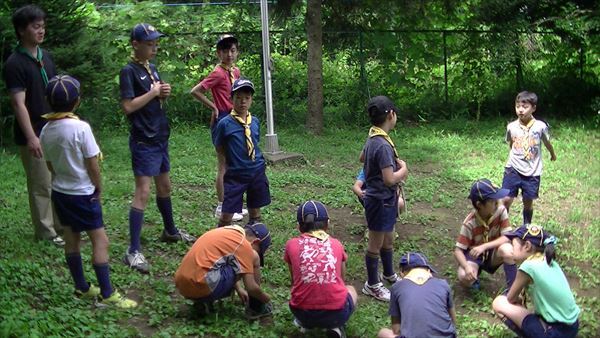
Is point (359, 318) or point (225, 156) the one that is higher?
point (225, 156)

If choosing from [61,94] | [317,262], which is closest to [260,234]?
[317,262]

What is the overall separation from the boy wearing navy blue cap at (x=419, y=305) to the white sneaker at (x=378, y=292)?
103 centimetres

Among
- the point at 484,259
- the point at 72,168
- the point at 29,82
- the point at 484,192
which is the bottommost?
the point at 484,259

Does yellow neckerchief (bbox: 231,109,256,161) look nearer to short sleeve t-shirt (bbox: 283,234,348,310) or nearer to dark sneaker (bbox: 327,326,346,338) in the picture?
short sleeve t-shirt (bbox: 283,234,348,310)

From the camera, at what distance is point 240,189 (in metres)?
5.43

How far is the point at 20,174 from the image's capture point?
8.34 m

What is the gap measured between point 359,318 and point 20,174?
5.34 metres

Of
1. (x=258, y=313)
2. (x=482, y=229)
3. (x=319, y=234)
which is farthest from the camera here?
(x=482, y=229)

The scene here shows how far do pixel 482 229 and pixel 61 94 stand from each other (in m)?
3.24

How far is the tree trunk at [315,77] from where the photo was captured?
11773mm

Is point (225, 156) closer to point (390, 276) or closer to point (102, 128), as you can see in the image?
point (390, 276)

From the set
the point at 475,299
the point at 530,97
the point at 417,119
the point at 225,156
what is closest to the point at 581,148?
the point at 417,119

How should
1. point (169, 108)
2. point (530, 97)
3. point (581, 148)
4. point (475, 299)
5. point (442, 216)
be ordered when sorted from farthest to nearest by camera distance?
point (169, 108) < point (581, 148) < point (442, 216) < point (530, 97) < point (475, 299)

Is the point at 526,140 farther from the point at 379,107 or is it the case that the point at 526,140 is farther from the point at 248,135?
the point at 248,135
